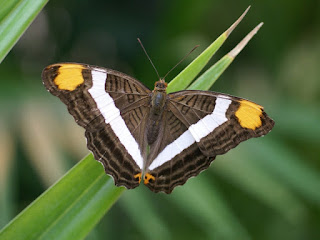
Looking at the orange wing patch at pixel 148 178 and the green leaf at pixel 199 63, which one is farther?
the orange wing patch at pixel 148 178

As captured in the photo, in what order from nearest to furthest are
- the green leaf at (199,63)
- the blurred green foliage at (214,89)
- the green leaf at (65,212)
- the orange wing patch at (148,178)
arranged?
the green leaf at (65,212) < the green leaf at (199,63) < the orange wing patch at (148,178) < the blurred green foliage at (214,89)

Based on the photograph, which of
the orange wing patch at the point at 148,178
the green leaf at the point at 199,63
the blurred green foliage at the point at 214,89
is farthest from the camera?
the blurred green foliage at the point at 214,89

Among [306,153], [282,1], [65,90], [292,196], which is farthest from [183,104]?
[282,1]

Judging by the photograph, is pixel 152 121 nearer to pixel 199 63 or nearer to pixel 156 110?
pixel 156 110

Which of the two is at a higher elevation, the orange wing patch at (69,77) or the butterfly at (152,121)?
the orange wing patch at (69,77)

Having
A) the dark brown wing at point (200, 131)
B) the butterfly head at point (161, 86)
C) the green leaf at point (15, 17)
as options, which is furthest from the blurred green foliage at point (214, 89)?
the green leaf at point (15, 17)

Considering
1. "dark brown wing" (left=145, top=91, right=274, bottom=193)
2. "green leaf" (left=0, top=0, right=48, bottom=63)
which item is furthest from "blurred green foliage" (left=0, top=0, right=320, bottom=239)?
"green leaf" (left=0, top=0, right=48, bottom=63)

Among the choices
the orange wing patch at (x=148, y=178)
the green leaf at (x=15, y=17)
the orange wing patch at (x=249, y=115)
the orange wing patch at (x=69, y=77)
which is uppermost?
the green leaf at (x=15, y=17)

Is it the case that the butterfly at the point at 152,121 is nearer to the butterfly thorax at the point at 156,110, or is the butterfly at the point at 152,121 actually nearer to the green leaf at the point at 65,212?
the butterfly thorax at the point at 156,110

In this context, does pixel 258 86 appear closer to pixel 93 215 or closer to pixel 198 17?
pixel 198 17
